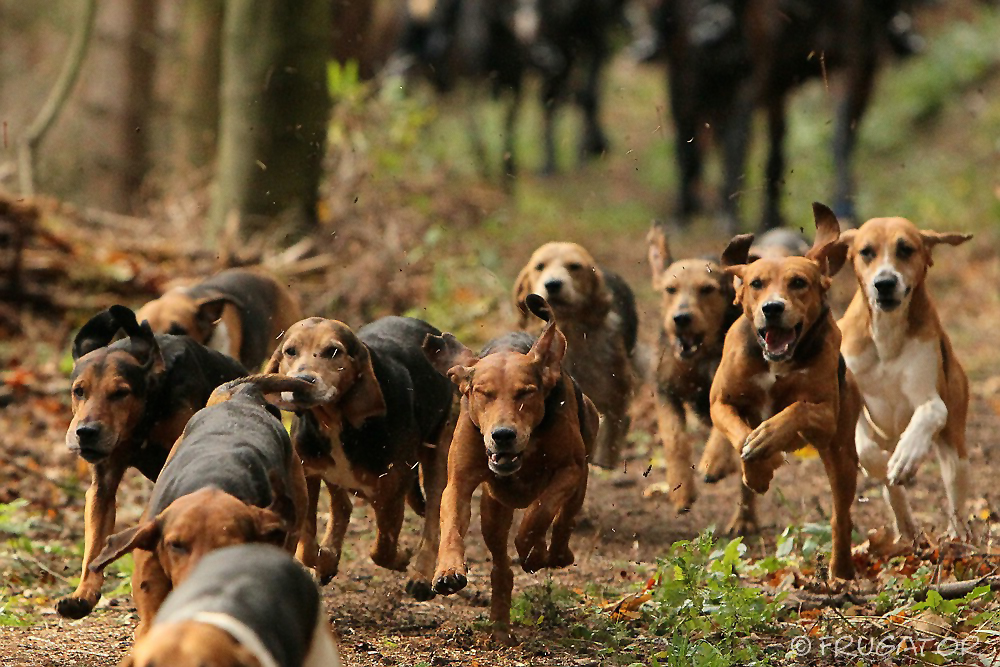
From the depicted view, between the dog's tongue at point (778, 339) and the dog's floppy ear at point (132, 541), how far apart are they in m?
Answer: 2.88

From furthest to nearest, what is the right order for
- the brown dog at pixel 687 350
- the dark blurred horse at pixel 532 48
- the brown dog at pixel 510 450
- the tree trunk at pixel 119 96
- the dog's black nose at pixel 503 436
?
the dark blurred horse at pixel 532 48 < the tree trunk at pixel 119 96 < the brown dog at pixel 687 350 < the brown dog at pixel 510 450 < the dog's black nose at pixel 503 436

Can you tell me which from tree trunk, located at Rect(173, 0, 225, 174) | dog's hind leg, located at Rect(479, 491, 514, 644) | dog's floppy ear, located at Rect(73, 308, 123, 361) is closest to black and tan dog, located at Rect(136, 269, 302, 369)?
dog's floppy ear, located at Rect(73, 308, 123, 361)

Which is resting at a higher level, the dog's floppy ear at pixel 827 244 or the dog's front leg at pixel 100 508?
the dog's floppy ear at pixel 827 244

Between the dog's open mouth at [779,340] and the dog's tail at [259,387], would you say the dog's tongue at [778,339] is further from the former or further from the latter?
the dog's tail at [259,387]

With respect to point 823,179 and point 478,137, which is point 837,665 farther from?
point 478,137

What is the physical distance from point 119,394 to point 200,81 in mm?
10241

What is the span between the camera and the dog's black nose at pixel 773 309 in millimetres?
6309

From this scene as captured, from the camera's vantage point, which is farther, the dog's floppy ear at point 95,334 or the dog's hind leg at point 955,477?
the dog's hind leg at point 955,477

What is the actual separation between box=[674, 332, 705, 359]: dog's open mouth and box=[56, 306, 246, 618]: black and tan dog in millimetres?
2323

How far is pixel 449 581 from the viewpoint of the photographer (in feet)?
17.2

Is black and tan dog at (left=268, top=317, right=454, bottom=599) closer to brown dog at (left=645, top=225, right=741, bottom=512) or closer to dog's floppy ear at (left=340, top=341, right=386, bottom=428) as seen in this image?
dog's floppy ear at (left=340, top=341, right=386, bottom=428)

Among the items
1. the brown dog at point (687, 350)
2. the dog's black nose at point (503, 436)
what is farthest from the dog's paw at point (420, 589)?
the brown dog at point (687, 350)

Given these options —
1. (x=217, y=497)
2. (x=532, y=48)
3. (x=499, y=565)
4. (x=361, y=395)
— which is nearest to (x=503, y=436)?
(x=499, y=565)

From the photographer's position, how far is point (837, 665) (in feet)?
17.6
